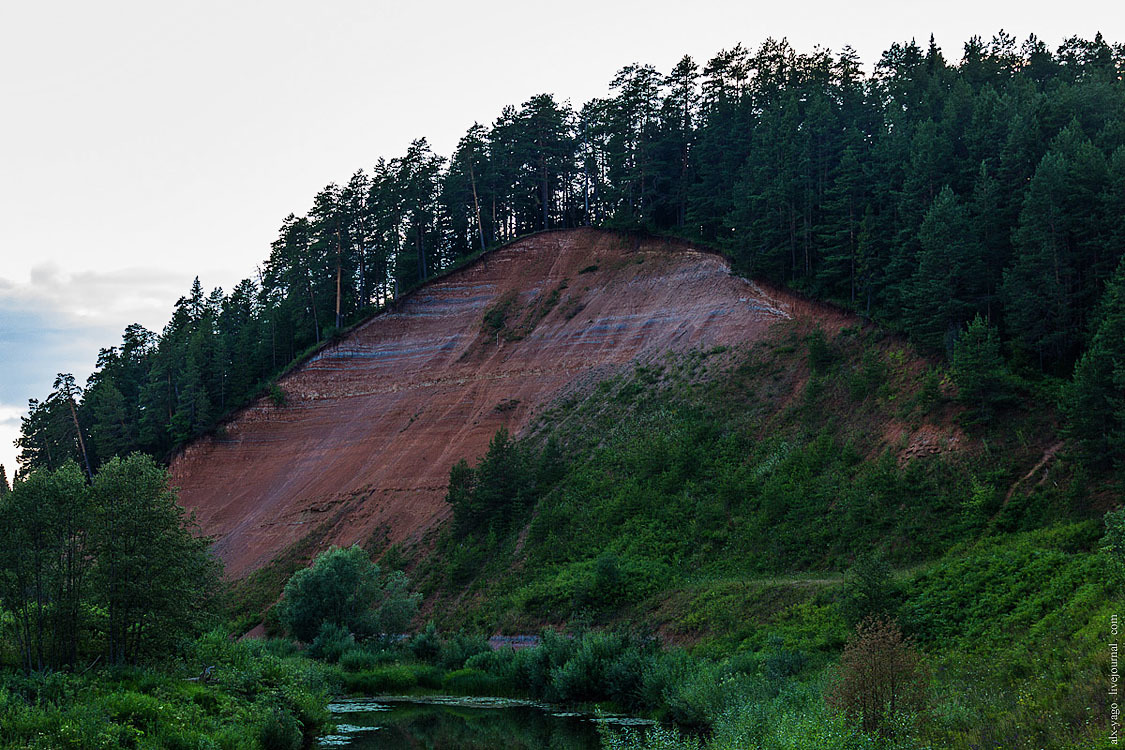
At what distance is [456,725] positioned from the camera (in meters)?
29.4

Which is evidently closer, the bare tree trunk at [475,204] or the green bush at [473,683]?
the green bush at [473,683]

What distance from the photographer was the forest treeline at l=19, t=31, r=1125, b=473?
35156 mm

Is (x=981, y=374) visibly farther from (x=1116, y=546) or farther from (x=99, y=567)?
(x=99, y=567)

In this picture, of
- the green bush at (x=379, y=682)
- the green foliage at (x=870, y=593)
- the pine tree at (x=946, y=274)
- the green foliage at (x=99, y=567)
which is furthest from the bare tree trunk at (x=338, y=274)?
the green foliage at (x=870, y=593)

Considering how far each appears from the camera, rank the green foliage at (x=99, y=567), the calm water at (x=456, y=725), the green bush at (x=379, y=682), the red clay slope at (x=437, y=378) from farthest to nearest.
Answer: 1. the red clay slope at (x=437, y=378)
2. the green bush at (x=379, y=682)
3. the calm water at (x=456, y=725)
4. the green foliage at (x=99, y=567)

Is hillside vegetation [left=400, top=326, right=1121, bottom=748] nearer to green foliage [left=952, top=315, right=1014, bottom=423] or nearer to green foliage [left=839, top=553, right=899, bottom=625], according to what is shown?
green foliage [left=839, top=553, right=899, bottom=625]

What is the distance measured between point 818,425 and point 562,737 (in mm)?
20998

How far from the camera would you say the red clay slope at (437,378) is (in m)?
55.0

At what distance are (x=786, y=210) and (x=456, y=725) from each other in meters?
34.1

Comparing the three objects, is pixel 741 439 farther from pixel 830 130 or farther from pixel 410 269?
pixel 410 269

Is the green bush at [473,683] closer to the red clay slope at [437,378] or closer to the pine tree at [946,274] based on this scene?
the red clay slope at [437,378]

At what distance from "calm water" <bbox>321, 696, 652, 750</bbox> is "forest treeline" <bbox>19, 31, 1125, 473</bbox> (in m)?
18.8

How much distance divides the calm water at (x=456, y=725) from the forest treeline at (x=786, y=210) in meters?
18.8

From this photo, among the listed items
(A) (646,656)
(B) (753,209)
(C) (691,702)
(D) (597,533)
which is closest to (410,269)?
(B) (753,209)
